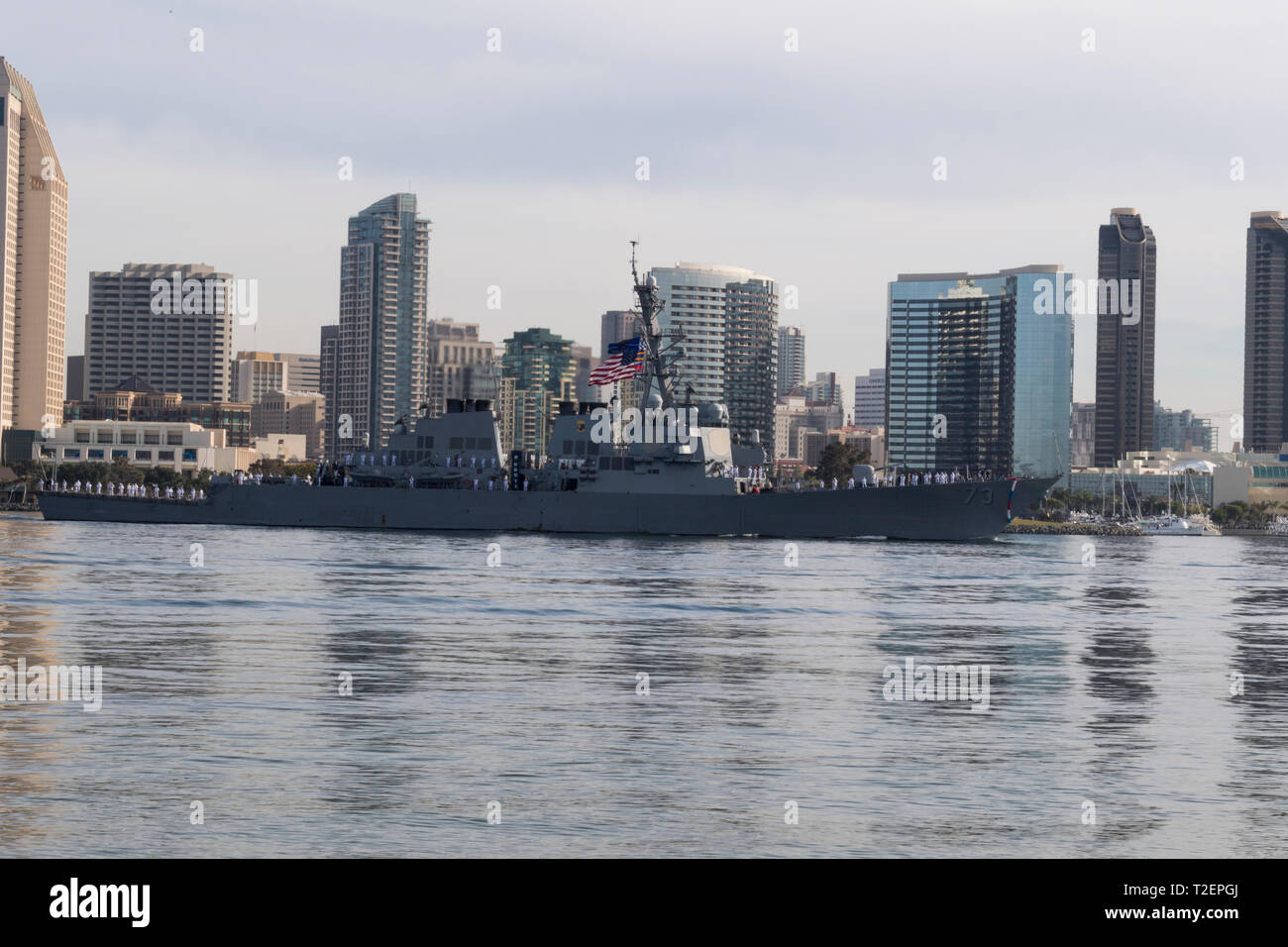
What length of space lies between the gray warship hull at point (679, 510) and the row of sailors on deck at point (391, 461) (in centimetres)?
266

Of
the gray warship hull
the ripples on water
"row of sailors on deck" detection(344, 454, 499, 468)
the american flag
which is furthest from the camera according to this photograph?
"row of sailors on deck" detection(344, 454, 499, 468)

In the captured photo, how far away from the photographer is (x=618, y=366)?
312ft

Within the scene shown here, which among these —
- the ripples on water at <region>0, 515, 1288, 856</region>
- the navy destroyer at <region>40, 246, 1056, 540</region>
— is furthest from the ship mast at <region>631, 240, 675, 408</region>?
the ripples on water at <region>0, 515, 1288, 856</region>

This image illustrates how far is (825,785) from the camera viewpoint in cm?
1830

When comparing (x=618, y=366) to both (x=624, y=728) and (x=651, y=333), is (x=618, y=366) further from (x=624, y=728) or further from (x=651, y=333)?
(x=624, y=728)

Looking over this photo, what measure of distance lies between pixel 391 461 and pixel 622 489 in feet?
64.6

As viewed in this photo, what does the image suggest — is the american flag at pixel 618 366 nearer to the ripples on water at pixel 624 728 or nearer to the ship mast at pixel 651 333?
the ship mast at pixel 651 333

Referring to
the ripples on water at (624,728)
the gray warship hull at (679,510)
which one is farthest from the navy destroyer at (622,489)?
the ripples on water at (624,728)

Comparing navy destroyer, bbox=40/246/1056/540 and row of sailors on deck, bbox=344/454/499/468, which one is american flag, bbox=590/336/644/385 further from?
row of sailors on deck, bbox=344/454/499/468

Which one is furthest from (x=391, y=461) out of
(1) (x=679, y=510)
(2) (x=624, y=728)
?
(2) (x=624, y=728)

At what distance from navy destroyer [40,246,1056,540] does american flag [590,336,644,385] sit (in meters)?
0.42

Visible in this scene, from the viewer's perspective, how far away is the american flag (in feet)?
312

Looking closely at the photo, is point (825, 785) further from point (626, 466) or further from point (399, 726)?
point (626, 466)

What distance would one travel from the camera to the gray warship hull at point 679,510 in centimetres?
10119
